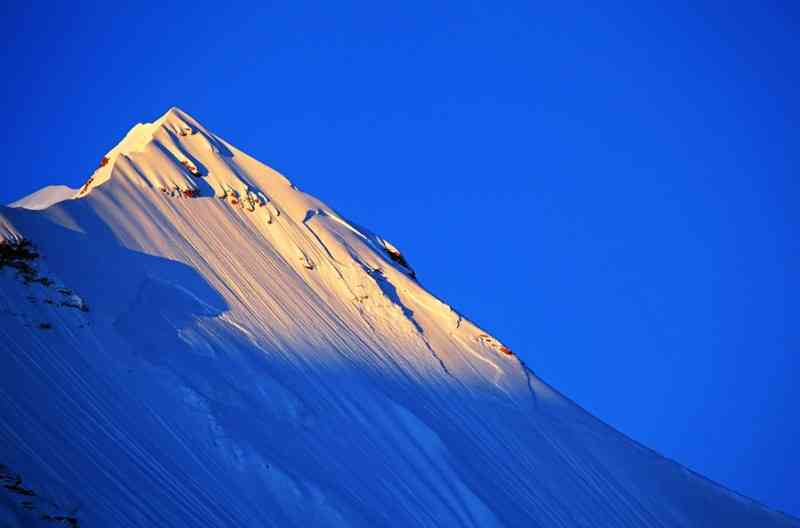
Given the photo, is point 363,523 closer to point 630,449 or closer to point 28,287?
point 28,287

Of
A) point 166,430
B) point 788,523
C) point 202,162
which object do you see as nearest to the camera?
point 166,430

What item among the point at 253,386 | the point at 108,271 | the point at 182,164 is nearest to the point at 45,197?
the point at 182,164

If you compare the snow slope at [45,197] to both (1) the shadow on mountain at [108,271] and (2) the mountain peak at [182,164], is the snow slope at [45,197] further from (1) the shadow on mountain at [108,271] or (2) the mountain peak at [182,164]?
(1) the shadow on mountain at [108,271]

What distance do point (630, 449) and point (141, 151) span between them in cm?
1743

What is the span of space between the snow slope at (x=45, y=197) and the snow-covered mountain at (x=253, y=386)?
17.3ft

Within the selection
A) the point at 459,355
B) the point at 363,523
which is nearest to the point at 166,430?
the point at 363,523

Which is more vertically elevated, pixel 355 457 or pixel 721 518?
pixel 721 518

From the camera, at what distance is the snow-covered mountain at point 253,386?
13266mm

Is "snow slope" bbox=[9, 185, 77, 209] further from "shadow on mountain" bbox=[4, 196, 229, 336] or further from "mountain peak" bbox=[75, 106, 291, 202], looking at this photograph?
"shadow on mountain" bbox=[4, 196, 229, 336]

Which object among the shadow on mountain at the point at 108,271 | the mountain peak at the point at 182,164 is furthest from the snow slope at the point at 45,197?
the shadow on mountain at the point at 108,271

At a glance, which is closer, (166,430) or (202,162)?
(166,430)

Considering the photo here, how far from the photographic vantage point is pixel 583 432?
22.7 metres

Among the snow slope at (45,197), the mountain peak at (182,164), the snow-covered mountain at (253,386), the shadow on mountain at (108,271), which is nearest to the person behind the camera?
the snow-covered mountain at (253,386)

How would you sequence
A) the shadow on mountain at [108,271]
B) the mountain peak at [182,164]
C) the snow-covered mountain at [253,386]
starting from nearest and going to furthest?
1. the snow-covered mountain at [253,386]
2. the shadow on mountain at [108,271]
3. the mountain peak at [182,164]
